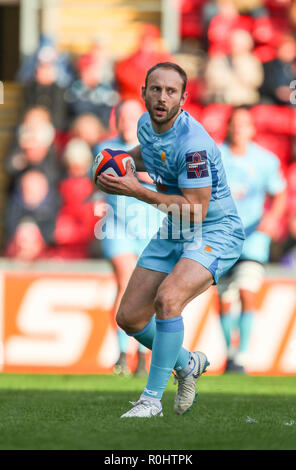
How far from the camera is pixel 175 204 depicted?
5.22 metres

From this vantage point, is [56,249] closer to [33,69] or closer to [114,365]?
[114,365]

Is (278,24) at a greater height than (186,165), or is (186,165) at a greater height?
(278,24)

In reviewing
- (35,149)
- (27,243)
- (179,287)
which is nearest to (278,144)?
(35,149)

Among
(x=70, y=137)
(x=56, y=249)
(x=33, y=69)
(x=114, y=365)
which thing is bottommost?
(x=114, y=365)

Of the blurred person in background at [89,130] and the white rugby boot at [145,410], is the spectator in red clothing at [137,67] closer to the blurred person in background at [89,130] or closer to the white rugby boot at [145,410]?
the blurred person in background at [89,130]

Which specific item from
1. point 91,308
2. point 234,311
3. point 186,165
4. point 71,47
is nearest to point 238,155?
point 234,311

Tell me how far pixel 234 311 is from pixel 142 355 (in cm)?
121

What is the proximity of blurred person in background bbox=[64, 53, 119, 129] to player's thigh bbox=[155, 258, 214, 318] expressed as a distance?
21.7ft

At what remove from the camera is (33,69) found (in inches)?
498

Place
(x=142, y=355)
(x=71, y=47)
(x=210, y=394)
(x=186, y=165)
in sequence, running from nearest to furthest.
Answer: (x=186, y=165) < (x=210, y=394) < (x=142, y=355) < (x=71, y=47)

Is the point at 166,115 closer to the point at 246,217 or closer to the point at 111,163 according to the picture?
the point at 111,163

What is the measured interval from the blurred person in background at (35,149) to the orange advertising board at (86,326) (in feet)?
6.37

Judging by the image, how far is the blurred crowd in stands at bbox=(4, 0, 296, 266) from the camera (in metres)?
10.6

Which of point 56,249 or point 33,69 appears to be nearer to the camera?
point 56,249
